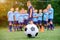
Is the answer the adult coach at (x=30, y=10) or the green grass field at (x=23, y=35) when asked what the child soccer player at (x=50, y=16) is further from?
the adult coach at (x=30, y=10)

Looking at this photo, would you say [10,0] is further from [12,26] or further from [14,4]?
[12,26]

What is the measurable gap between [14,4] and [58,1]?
696 mm

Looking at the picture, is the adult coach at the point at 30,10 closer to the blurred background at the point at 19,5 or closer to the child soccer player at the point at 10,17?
the blurred background at the point at 19,5

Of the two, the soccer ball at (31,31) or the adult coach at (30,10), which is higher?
the adult coach at (30,10)

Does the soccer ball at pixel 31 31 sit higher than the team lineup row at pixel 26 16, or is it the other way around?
the team lineup row at pixel 26 16

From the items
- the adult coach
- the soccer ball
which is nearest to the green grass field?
the soccer ball

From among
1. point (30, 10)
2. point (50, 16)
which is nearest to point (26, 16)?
point (30, 10)

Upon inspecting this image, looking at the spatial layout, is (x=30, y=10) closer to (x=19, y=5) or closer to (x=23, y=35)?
(x=19, y=5)

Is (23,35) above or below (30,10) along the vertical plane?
below

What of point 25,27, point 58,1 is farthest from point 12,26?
point 58,1

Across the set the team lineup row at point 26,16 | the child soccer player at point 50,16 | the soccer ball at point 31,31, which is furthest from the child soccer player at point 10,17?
the child soccer player at point 50,16

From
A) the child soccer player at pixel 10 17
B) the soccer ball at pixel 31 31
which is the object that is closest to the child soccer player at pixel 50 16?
the soccer ball at pixel 31 31

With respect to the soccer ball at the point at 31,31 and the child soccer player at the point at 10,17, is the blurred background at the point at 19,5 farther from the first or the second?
the soccer ball at the point at 31,31

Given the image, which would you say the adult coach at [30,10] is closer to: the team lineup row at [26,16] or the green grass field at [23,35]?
the team lineup row at [26,16]
